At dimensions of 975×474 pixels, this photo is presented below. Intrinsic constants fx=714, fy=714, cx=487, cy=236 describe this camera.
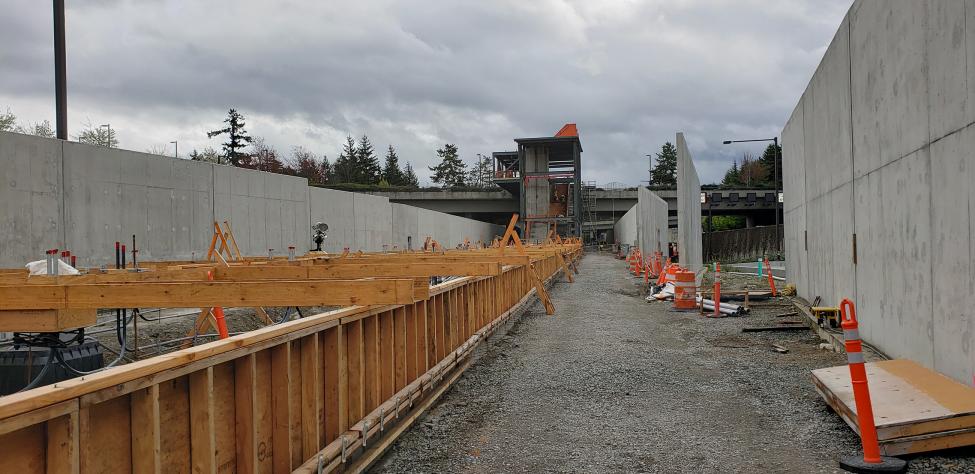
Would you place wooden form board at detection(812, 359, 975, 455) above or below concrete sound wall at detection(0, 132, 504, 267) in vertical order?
below

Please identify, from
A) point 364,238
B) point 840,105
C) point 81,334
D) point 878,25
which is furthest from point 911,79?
point 364,238

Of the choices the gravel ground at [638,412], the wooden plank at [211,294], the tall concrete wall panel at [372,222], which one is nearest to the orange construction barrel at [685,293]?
the gravel ground at [638,412]

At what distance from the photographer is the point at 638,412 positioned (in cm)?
752

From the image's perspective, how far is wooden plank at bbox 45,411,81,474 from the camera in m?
2.91

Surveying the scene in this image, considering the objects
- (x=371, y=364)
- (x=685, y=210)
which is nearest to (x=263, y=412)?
(x=371, y=364)

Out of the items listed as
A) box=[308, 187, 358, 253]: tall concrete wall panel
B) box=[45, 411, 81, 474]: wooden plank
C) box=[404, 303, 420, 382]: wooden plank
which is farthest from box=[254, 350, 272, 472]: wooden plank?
box=[308, 187, 358, 253]: tall concrete wall panel

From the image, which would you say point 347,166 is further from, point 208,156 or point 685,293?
point 685,293

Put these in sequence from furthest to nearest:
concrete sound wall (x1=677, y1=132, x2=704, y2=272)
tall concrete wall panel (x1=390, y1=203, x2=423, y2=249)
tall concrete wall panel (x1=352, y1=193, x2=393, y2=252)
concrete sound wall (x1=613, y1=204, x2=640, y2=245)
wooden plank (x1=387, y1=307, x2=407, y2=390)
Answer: concrete sound wall (x1=613, y1=204, x2=640, y2=245), tall concrete wall panel (x1=390, y1=203, x2=423, y2=249), tall concrete wall panel (x1=352, y1=193, x2=393, y2=252), concrete sound wall (x1=677, y1=132, x2=704, y2=272), wooden plank (x1=387, y1=307, x2=407, y2=390)

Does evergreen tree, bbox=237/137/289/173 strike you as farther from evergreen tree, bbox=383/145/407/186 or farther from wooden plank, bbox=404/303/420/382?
wooden plank, bbox=404/303/420/382

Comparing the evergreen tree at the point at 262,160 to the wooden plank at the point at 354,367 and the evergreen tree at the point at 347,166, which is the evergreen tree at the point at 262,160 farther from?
the wooden plank at the point at 354,367

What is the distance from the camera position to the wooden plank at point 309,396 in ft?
16.6

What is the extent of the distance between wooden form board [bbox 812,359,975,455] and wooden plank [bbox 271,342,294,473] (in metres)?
4.51

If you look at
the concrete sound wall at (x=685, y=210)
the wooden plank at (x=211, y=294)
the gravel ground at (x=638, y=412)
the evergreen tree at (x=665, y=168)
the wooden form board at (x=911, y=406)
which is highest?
the evergreen tree at (x=665, y=168)

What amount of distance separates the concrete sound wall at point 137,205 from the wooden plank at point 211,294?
10851 millimetres
